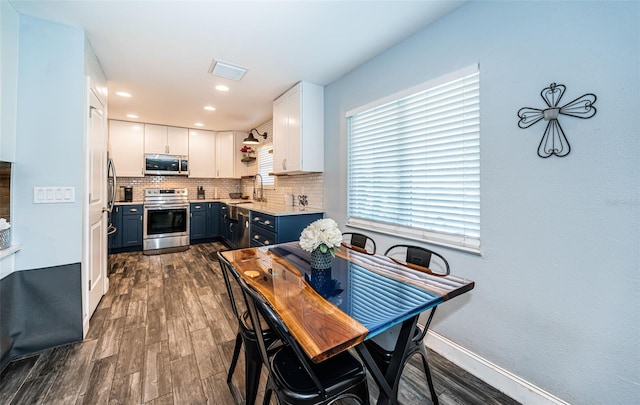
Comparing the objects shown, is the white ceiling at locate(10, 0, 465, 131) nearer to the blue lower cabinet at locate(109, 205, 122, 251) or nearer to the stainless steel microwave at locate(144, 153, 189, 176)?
the stainless steel microwave at locate(144, 153, 189, 176)

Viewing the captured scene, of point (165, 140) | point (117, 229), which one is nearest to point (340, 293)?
point (117, 229)

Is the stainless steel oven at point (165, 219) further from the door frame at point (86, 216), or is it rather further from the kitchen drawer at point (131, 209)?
the door frame at point (86, 216)

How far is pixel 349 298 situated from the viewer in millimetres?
1109

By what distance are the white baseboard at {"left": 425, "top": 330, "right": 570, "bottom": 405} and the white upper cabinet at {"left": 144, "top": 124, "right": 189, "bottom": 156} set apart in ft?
17.7

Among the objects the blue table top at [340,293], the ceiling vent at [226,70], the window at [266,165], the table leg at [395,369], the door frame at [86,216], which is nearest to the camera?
the blue table top at [340,293]

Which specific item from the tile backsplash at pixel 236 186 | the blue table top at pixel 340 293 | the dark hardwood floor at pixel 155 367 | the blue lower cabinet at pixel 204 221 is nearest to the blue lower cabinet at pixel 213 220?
the blue lower cabinet at pixel 204 221

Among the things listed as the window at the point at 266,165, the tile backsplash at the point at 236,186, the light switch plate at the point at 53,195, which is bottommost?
the light switch plate at the point at 53,195

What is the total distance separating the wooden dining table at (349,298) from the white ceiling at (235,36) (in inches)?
69.0

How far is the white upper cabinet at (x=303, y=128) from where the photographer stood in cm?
314

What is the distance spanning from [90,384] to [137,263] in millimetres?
2881

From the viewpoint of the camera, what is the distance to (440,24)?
1922 mm

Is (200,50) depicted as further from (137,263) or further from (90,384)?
(137,263)

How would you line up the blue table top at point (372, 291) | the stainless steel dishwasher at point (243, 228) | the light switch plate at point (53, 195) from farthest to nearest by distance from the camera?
1. the stainless steel dishwasher at point (243, 228)
2. the light switch plate at point (53, 195)
3. the blue table top at point (372, 291)

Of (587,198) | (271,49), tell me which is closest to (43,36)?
(271,49)
